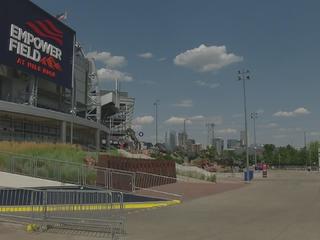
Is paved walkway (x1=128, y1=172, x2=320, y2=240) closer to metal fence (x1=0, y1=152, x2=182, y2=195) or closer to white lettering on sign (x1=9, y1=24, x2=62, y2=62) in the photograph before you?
metal fence (x1=0, y1=152, x2=182, y2=195)

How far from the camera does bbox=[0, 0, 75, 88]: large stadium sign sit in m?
44.3

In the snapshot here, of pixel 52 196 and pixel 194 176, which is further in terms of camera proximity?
pixel 194 176

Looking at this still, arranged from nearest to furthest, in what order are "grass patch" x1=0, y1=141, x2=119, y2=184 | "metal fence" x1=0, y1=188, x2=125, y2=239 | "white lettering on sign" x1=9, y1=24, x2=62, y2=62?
"metal fence" x1=0, y1=188, x2=125, y2=239, "grass patch" x1=0, y1=141, x2=119, y2=184, "white lettering on sign" x1=9, y1=24, x2=62, y2=62

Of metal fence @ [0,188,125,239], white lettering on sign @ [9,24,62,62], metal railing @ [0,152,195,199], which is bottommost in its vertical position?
metal fence @ [0,188,125,239]

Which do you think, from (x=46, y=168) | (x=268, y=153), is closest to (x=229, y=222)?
(x=46, y=168)

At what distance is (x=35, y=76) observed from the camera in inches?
1945

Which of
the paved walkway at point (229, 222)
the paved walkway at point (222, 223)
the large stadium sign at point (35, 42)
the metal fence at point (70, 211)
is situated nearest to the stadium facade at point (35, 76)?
the large stadium sign at point (35, 42)

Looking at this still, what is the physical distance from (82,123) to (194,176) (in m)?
18.5

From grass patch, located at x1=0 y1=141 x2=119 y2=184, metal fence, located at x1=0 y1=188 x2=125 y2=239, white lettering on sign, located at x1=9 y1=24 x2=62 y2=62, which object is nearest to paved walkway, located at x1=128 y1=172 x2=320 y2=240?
metal fence, located at x1=0 y1=188 x2=125 y2=239

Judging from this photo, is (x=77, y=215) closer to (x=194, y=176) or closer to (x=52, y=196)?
(x=52, y=196)

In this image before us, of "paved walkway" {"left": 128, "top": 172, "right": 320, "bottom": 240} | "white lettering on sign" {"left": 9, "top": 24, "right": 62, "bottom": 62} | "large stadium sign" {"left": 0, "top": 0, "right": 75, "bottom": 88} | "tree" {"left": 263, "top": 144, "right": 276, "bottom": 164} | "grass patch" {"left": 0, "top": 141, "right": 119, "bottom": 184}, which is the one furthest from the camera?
"tree" {"left": 263, "top": 144, "right": 276, "bottom": 164}

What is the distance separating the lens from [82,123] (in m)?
55.8

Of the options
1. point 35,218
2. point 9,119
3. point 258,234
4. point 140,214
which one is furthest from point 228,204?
point 9,119

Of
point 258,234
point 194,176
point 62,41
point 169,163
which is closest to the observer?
point 258,234
